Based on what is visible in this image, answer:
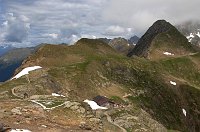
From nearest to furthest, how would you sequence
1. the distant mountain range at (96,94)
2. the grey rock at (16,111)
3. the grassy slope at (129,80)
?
1. the grey rock at (16,111)
2. the distant mountain range at (96,94)
3. the grassy slope at (129,80)

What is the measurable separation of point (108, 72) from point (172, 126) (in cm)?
3340

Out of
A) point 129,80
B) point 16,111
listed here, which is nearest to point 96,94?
point 129,80

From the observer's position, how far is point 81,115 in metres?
59.0

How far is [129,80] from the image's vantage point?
161 meters

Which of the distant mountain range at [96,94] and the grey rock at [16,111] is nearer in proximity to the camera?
the grey rock at [16,111]

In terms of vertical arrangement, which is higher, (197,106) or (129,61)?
(129,61)

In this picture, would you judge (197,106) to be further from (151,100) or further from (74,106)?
(74,106)

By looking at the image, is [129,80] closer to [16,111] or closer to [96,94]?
[96,94]

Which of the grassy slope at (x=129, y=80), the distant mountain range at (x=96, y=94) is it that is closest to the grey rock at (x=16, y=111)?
the distant mountain range at (x=96, y=94)

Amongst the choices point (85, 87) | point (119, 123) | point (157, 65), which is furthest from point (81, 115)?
point (157, 65)

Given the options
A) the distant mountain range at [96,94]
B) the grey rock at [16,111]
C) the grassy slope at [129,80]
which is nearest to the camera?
the grey rock at [16,111]

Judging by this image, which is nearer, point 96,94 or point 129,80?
point 96,94

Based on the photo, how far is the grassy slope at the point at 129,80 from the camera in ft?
450

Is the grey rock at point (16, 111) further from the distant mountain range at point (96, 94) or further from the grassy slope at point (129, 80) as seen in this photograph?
the grassy slope at point (129, 80)
